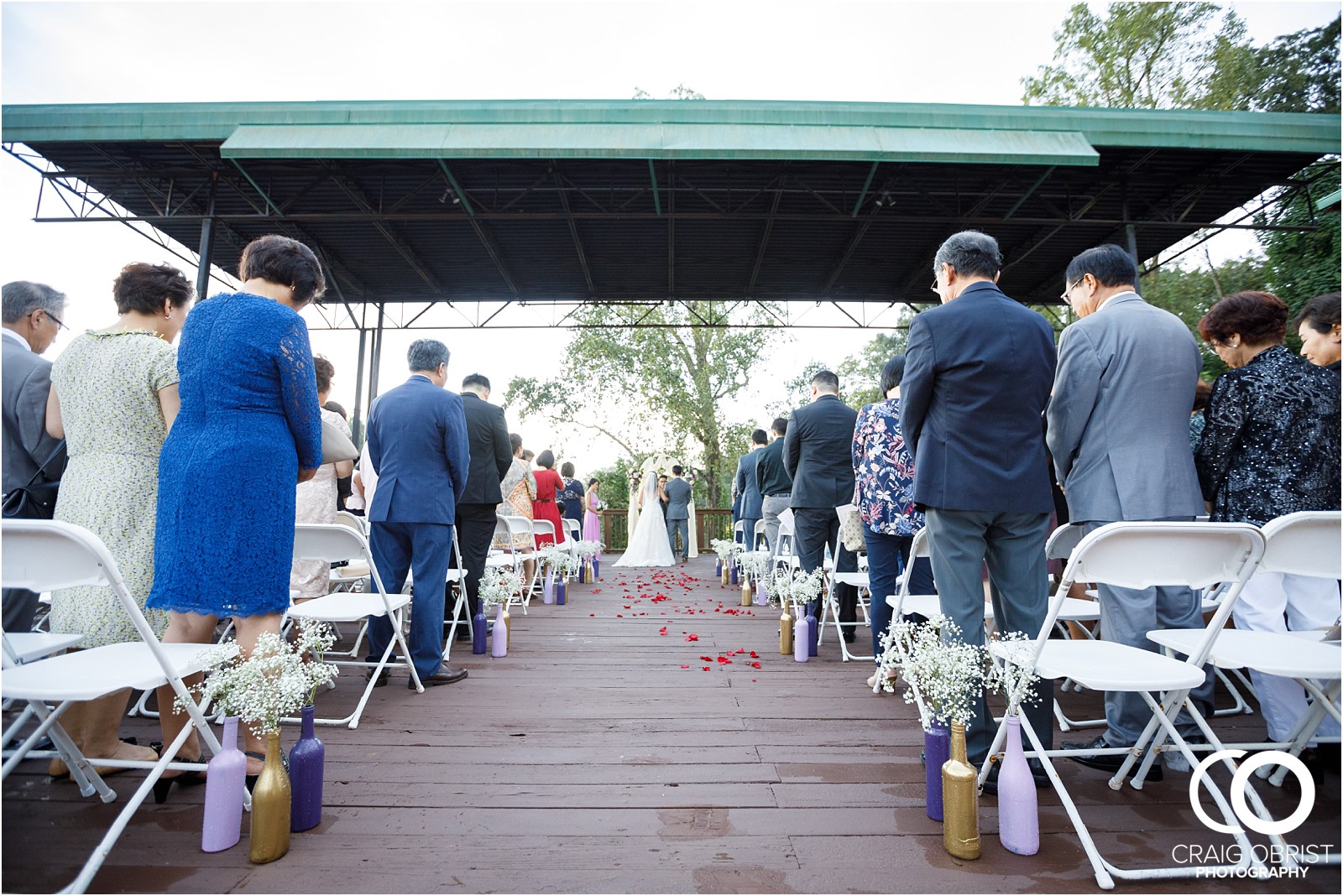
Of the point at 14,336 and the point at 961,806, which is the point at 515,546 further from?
the point at 961,806

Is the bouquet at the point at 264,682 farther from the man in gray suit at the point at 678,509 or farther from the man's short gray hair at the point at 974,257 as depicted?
the man in gray suit at the point at 678,509

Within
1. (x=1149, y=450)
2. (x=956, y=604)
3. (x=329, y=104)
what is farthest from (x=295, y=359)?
(x=329, y=104)

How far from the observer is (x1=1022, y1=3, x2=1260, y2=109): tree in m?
15.1

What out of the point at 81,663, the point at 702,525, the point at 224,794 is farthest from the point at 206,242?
the point at 702,525

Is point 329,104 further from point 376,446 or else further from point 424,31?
point 376,446

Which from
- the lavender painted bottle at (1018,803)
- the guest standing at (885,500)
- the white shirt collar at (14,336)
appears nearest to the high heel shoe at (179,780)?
the white shirt collar at (14,336)

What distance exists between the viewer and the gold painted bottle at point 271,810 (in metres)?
1.55

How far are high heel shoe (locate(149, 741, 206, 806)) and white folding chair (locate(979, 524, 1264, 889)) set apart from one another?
2.29m

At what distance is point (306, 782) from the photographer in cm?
174

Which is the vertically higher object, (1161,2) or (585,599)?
(1161,2)

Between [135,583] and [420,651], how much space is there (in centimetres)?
153

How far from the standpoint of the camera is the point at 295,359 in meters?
1.96

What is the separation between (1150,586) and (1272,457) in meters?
1.03

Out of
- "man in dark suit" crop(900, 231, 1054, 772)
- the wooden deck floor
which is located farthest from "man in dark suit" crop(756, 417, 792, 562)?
"man in dark suit" crop(900, 231, 1054, 772)
